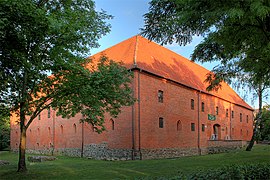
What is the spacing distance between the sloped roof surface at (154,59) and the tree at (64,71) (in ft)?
29.1

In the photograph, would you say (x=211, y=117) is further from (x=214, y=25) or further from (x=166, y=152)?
(x=214, y=25)

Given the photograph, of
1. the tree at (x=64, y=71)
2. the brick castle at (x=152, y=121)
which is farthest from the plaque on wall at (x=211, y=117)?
the tree at (x=64, y=71)

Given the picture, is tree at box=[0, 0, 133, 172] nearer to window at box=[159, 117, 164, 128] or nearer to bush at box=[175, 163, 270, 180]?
bush at box=[175, 163, 270, 180]

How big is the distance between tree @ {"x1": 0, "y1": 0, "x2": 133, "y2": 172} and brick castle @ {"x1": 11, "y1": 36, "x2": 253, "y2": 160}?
8.88 m

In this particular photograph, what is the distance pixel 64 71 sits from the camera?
522 inches

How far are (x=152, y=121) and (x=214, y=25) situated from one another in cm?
1934

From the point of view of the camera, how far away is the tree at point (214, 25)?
19.9 ft

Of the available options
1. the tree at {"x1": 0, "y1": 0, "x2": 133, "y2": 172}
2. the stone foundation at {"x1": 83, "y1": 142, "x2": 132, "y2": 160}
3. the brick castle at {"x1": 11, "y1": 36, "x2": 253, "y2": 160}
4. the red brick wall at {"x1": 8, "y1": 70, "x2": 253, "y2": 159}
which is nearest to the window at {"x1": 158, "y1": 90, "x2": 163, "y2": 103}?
the brick castle at {"x1": 11, "y1": 36, "x2": 253, "y2": 160}

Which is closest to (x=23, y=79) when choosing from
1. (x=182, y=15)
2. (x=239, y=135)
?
(x=182, y=15)

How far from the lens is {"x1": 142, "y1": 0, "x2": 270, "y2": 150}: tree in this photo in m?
6.07

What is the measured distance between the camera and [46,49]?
1227 centimetres

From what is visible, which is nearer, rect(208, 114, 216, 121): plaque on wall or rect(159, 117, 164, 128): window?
rect(159, 117, 164, 128): window

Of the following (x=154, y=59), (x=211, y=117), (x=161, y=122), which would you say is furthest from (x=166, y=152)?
(x=211, y=117)

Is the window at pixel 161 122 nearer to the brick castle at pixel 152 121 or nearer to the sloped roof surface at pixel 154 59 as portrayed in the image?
the brick castle at pixel 152 121
